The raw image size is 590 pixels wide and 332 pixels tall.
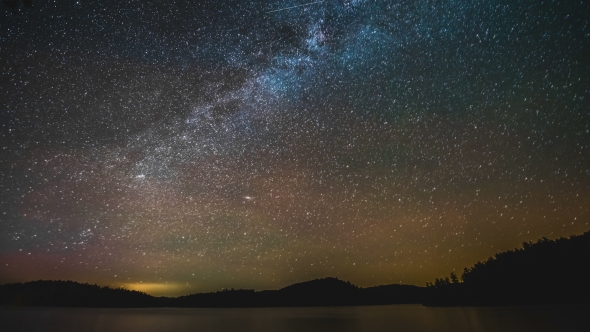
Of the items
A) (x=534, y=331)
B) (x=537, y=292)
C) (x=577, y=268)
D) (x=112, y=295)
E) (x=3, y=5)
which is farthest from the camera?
(x=112, y=295)

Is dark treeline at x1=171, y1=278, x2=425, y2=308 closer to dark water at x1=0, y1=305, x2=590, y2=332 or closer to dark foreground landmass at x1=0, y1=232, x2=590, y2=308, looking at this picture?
dark foreground landmass at x1=0, y1=232, x2=590, y2=308

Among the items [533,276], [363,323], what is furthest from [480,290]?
[363,323]

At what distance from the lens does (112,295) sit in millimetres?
124188

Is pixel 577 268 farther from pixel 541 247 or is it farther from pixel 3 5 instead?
pixel 3 5

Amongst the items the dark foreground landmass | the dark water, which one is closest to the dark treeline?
the dark foreground landmass

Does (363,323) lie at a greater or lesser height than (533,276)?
lesser

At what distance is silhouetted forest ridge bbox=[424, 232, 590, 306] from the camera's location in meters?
68.4

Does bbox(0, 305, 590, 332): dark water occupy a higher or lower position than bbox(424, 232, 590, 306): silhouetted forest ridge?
lower

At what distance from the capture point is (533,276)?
249 ft

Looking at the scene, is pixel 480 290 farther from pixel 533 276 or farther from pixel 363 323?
pixel 363 323

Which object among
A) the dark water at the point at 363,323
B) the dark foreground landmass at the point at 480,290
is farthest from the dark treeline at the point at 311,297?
the dark water at the point at 363,323

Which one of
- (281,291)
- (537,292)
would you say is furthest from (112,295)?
(537,292)

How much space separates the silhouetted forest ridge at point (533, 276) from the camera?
68375mm

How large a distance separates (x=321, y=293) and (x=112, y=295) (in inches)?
2741
